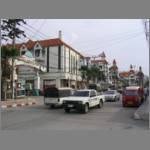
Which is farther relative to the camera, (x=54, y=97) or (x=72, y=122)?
(x=54, y=97)

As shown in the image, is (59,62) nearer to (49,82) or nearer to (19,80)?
(49,82)

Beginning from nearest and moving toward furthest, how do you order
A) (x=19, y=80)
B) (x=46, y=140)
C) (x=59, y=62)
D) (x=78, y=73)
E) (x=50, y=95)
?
(x=46, y=140)
(x=50, y=95)
(x=19, y=80)
(x=59, y=62)
(x=78, y=73)

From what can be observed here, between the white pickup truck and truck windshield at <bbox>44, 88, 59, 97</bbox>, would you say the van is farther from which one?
the white pickup truck

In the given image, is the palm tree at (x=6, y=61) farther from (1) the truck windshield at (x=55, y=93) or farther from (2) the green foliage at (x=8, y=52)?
(1) the truck windshield at (x=55, y=93)

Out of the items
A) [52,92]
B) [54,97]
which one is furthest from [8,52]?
[54,97]

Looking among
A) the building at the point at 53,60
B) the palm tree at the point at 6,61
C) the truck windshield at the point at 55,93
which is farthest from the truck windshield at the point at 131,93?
the building at the point at 53,60

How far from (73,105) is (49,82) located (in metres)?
45.2

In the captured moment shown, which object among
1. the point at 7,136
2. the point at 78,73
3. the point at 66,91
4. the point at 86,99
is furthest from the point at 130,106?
the point at 78,73

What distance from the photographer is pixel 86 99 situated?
845 inches

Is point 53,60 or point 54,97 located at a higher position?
point 53,60

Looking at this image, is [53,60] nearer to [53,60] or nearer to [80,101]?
[53,60]

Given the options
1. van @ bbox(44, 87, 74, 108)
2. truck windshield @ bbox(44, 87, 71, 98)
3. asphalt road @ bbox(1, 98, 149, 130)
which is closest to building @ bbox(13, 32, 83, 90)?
truck windshield @ bbox(44, 87, 71, 98)

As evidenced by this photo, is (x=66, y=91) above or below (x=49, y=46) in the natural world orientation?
below

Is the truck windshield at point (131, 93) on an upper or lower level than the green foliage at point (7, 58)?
lower
